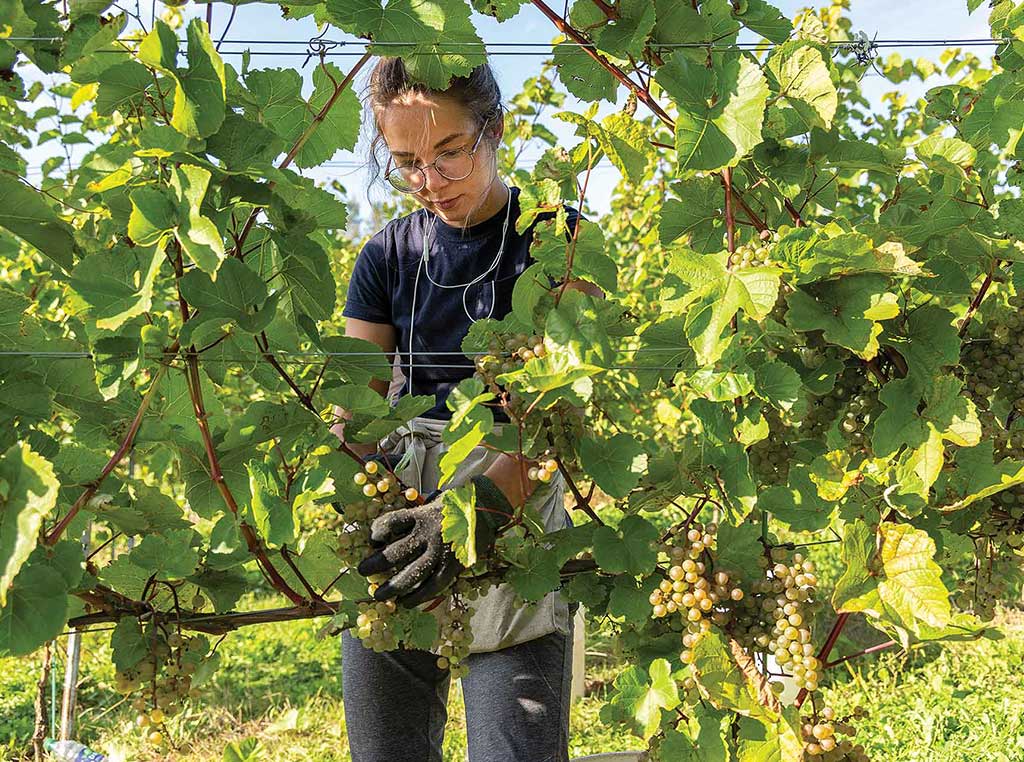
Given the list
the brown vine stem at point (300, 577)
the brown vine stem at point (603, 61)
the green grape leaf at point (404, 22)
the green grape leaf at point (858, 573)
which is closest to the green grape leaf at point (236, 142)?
the green grape leaf at point (404, 22)

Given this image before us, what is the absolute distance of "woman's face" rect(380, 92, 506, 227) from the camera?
175cm

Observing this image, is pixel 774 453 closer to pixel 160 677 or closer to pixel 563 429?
pixel 563 429

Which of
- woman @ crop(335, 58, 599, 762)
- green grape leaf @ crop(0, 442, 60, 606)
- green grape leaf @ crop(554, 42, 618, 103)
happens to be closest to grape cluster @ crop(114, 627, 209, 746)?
green grape leaf @ crop(0, 442, 60, 606)

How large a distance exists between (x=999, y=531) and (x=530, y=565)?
0.73m

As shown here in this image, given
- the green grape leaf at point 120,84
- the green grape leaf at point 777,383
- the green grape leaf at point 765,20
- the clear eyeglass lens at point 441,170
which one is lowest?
the green grape leaf at point 777,383

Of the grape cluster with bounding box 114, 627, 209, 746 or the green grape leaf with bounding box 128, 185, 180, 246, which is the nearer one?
the green grape leaf with bounding box 128, 185, 180, 246

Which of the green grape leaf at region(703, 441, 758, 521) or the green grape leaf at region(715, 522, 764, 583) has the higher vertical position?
the green grape leaf at region(703, 441, 758, 521)

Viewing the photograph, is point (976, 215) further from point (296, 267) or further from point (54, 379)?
point (54, 379)

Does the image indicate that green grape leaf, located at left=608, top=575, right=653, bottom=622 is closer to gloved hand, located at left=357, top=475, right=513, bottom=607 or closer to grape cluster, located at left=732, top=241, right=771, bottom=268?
gloved hand, located at left=357, top=475, right=513, bottom=607

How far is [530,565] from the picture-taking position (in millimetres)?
1347

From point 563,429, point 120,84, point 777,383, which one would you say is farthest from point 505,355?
point 120,84

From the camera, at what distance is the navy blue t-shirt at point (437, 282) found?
1960 millimetres

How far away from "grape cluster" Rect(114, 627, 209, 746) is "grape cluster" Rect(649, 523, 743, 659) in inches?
26.1

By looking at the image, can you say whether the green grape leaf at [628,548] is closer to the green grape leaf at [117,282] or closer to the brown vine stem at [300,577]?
the brown vine stem at [300,577]
